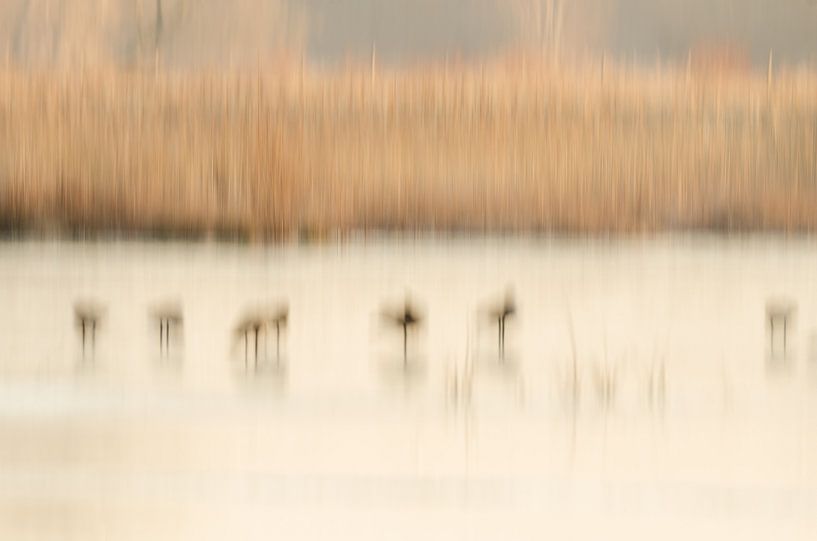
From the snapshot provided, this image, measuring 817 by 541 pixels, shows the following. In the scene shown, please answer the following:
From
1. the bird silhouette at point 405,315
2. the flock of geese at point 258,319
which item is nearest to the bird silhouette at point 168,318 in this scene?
the flock of geese at point 258,319

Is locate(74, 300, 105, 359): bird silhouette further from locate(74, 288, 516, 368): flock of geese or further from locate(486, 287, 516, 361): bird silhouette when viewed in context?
locate(486, 287, 516, 361): bird silhouette

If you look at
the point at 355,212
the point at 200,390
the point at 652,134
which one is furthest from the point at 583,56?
the point at 200,390

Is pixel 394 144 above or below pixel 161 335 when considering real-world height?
above

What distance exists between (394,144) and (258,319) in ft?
0.45

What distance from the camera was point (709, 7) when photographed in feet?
1.60

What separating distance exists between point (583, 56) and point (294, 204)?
197 millimetres

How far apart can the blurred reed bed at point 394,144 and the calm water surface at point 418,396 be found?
2 cm

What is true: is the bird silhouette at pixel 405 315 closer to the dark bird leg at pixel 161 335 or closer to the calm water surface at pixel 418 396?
the calm water surface at pixel 418 396

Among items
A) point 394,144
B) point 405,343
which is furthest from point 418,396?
point 394,144

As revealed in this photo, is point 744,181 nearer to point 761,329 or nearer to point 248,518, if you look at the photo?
point 761,329

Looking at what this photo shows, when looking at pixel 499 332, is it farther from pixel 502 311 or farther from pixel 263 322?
pixel 263 322

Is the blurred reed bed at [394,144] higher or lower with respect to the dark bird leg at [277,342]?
higher

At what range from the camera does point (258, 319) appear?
1.61 feet

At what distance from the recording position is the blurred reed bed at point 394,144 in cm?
48
